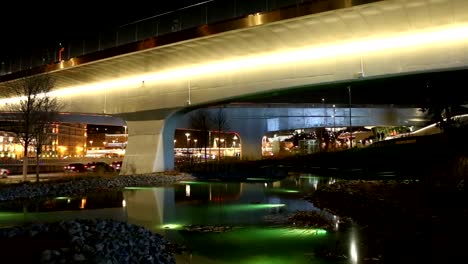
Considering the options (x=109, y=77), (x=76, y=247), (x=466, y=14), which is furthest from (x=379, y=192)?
(x=109, y=77)

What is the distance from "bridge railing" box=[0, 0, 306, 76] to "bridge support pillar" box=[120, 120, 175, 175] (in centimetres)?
640

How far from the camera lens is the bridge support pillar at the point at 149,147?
3130 cm

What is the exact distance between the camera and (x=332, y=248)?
373 inches

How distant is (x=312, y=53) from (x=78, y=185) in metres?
15.1

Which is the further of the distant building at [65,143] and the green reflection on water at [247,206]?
the distant building at [65,143]

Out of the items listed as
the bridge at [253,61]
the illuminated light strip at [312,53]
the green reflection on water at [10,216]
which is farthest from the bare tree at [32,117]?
the green reflection on water at [10,216]

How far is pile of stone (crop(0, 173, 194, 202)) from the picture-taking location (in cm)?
2119

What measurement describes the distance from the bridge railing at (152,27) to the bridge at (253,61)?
1.25 metres

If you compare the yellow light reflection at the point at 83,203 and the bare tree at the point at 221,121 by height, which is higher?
the bare tree at the point at 221,121

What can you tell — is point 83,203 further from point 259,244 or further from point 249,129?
point 249,129

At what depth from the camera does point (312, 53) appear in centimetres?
2308

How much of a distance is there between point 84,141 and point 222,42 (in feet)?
452

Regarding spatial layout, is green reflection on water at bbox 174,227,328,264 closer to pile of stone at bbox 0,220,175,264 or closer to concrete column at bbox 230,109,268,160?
pile of stone at bbox 0,220,175,264

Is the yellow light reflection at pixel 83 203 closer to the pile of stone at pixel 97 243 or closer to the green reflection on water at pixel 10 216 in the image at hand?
the green reflection on water at pixel 10 216
